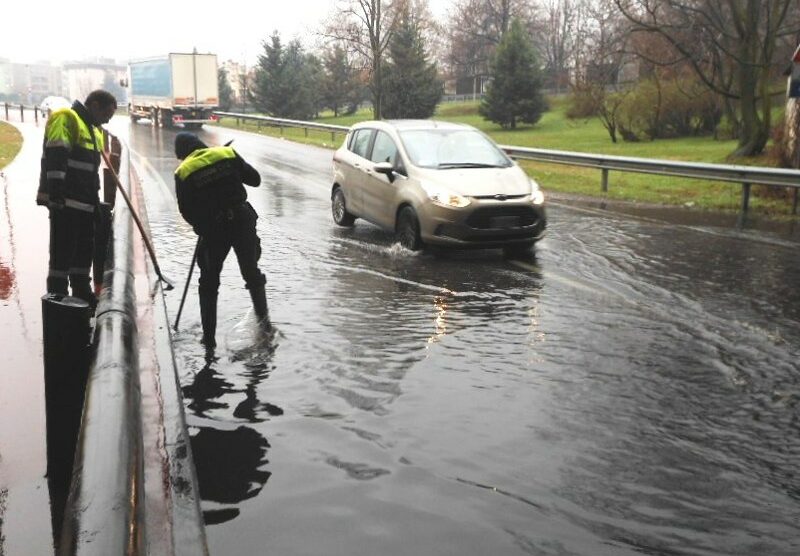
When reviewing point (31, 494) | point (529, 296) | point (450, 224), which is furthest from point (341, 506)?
point (450, 224)

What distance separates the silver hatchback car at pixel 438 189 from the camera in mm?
10203

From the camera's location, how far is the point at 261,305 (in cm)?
720

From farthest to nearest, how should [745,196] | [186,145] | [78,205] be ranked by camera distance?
1. [745,196]
2. [78,205]
3. [186,145]

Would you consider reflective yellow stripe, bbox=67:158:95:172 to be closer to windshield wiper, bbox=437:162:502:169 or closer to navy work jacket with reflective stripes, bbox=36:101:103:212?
navy work jacket with reflective stripes, bbox=36:101:103:212

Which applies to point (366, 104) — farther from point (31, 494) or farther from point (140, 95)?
point (31, 494)

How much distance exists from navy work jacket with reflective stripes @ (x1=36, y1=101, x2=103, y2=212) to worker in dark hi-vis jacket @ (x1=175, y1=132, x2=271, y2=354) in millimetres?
809

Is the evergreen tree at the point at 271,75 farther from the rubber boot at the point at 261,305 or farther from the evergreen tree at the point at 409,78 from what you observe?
the rubber boot at the point at 261,305

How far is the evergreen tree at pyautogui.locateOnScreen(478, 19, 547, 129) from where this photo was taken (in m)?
49.0

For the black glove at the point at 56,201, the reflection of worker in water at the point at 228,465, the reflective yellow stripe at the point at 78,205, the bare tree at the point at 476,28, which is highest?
the bare tree at the point at 476,28

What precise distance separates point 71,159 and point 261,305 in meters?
1.93

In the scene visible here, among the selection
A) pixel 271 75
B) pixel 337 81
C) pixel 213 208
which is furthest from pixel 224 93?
pixel 213 208

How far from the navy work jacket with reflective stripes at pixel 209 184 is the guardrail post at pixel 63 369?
10.3 ft

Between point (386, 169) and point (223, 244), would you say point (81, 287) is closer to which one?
point (223, 244)

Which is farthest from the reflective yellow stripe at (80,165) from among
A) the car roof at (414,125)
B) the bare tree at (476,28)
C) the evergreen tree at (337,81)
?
the bare tree at (476,28)
